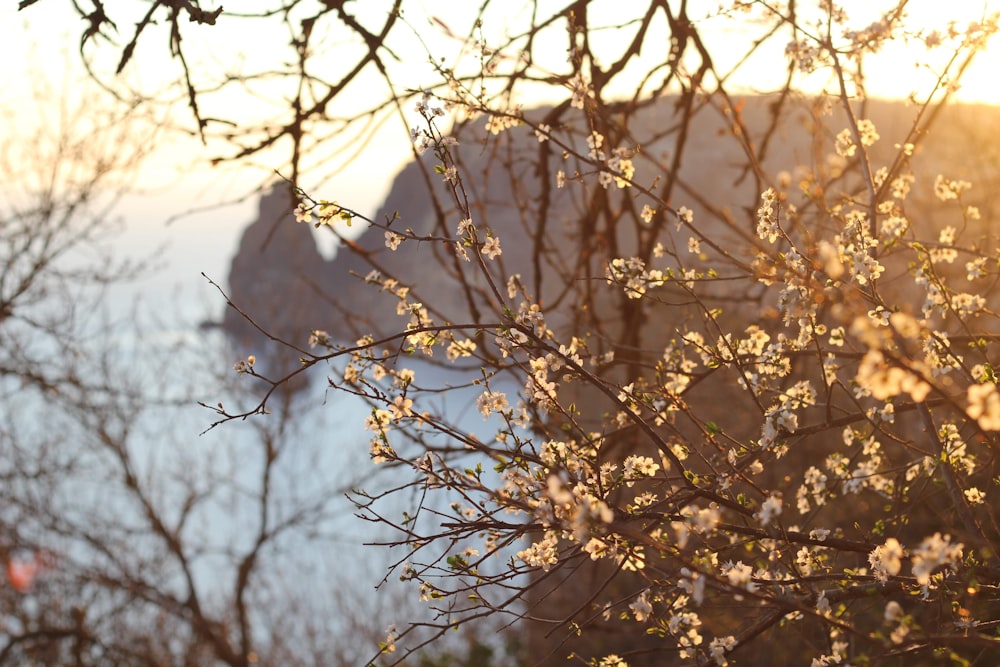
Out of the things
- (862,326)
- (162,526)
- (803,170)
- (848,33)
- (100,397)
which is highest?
(100,397)

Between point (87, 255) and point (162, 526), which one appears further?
point (162, 526)

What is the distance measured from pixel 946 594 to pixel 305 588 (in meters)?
20.9

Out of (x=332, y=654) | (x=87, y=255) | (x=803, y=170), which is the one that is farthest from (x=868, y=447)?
(x=332, y=654)

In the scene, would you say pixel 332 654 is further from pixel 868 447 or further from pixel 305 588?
pixel 868 447

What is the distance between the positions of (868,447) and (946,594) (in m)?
0.75

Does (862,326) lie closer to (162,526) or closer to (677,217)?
(677,217)

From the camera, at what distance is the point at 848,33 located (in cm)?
257

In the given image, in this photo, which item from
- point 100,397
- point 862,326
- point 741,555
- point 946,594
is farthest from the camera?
point 100,397

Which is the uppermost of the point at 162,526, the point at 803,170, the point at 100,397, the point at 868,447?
the point at 100,397

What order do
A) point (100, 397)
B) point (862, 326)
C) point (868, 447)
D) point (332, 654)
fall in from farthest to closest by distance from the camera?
point (332, 654), point (100, 397), point (868, 447), point (862, 326)

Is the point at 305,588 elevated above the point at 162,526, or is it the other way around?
the point at 305,588

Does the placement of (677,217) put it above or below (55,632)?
below

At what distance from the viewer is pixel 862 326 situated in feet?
3.95

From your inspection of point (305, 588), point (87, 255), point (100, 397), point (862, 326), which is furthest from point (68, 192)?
point (305, 588)
